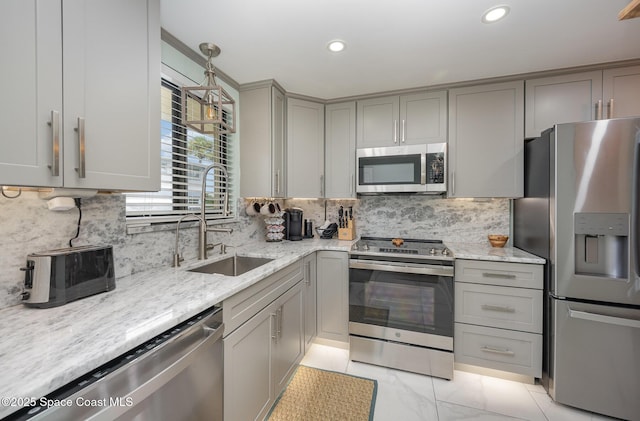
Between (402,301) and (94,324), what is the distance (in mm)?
1893

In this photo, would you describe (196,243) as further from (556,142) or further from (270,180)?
(556,142)

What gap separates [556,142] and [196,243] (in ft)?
8.39

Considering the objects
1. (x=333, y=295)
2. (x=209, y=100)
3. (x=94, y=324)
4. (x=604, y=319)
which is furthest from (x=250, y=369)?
(x=604, y=319)

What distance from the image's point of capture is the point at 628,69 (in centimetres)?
191

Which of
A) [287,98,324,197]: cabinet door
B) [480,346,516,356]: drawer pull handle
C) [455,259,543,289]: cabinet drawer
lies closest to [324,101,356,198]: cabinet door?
[287,98,324,197]: cabinet door

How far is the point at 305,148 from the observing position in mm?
2580

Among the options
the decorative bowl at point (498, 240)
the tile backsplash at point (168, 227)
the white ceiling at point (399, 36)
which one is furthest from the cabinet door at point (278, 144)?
the decorative bowl at point (498, 240)

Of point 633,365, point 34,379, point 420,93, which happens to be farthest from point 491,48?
point 34,379

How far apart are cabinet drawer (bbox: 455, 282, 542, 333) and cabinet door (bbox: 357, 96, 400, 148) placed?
4.71 feet

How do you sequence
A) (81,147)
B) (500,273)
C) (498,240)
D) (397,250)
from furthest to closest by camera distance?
(498,240) < (397,250) < (500,273) < (81,147)

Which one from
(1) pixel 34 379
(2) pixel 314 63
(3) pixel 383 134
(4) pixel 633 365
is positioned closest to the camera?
(1) pixel 34 379

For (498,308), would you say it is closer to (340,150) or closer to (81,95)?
(340,150)

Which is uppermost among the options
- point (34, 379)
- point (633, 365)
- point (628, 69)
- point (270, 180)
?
point (628, 69)

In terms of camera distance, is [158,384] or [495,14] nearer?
[158,384]
